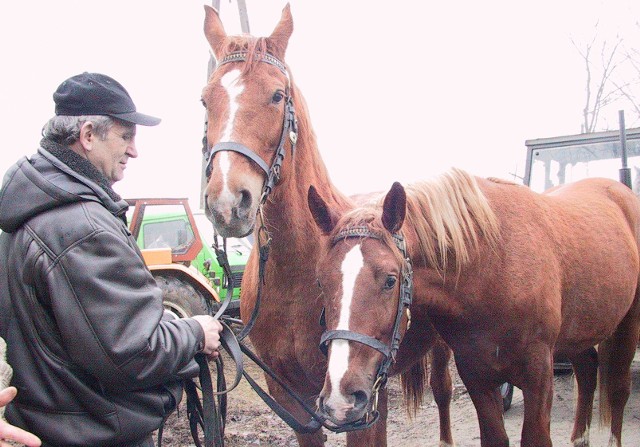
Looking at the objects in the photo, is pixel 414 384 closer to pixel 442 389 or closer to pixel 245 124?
pixel 442 389

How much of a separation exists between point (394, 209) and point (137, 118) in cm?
127

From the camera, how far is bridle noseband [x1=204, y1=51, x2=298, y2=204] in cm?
238

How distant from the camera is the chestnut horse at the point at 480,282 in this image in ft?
8.19

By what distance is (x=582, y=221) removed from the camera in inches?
151

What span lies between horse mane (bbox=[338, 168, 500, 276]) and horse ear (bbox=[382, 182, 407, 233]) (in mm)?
53

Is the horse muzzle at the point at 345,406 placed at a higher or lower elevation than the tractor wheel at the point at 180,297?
higher

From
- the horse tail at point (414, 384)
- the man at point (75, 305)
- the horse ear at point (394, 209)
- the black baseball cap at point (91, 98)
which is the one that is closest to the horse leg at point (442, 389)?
the horse tail at point (414, 384)

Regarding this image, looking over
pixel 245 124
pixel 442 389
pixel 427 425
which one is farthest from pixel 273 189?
pixel 427 425

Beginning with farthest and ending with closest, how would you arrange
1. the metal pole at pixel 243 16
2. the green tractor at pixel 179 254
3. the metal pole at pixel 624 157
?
1. the metal pole at pixel 243 16
2. the green tractor at pixel 179 254
3. the metal pole at pixel 624 157

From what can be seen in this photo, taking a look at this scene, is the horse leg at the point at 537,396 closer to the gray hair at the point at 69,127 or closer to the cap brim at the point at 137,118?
the cap brim at the point at 137,118

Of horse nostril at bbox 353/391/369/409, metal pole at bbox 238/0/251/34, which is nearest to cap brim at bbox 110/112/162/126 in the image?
horse nostril at bbox 353/391/369/409

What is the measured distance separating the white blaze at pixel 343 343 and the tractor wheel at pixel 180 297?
577cm

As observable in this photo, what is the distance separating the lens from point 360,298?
2469 millimetres

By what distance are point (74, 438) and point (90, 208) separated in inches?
25.9
